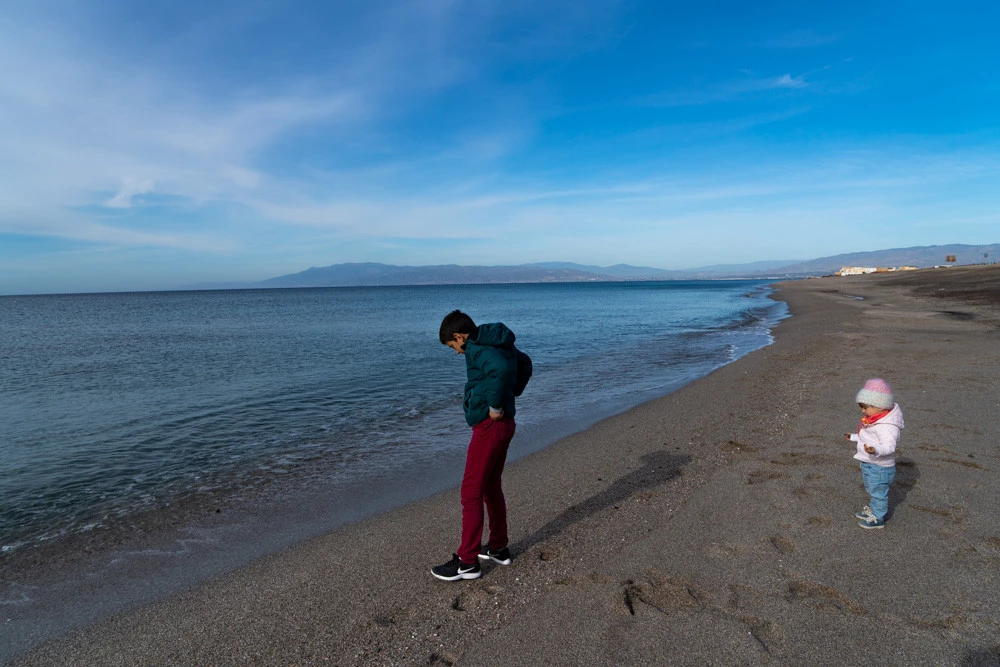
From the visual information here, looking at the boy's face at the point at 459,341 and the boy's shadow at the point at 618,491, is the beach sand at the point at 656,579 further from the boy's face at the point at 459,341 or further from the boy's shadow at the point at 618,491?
the boy's face at the point at 459,341

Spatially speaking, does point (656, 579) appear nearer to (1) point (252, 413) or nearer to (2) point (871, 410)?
(2) point (871, 410)

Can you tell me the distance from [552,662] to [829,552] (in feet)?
9.59

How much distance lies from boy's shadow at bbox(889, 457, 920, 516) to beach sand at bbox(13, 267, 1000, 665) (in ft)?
0.08

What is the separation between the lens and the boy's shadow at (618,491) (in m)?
5.81

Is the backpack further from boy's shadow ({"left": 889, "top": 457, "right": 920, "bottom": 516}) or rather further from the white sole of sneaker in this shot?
boy's shadow ({"left": 889, "top": 457, "right": 920, "bottom": 516})

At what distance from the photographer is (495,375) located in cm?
462

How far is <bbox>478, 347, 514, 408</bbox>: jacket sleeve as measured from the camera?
4.60m

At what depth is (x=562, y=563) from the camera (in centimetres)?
508

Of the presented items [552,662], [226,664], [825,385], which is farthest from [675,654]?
[825,385]

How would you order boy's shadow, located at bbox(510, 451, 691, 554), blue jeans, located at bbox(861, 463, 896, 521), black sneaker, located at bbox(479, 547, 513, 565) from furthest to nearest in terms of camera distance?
boy's shadow, located at bbox(510, 451, 691, 554) → blue jeans, located at bbox(861, 463, 896, 521) → black sneaker, located at bbox(479, 547, 513, 565)

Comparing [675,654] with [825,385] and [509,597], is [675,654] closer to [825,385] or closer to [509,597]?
[509,597]

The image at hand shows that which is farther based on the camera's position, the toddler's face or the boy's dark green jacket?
the toddler's face

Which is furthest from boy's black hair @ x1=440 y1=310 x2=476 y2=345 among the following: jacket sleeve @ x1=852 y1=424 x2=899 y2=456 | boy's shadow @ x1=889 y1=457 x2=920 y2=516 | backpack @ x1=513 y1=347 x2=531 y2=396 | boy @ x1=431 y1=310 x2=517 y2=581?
boy's shadow @ x1=889 y1=457 x2=920 y2=516

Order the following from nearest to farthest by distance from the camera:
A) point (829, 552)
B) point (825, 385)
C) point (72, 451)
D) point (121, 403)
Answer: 1. point (829, 552)
2. point (72, 451)
3. point (825, 385)
4. point (121, 403)
